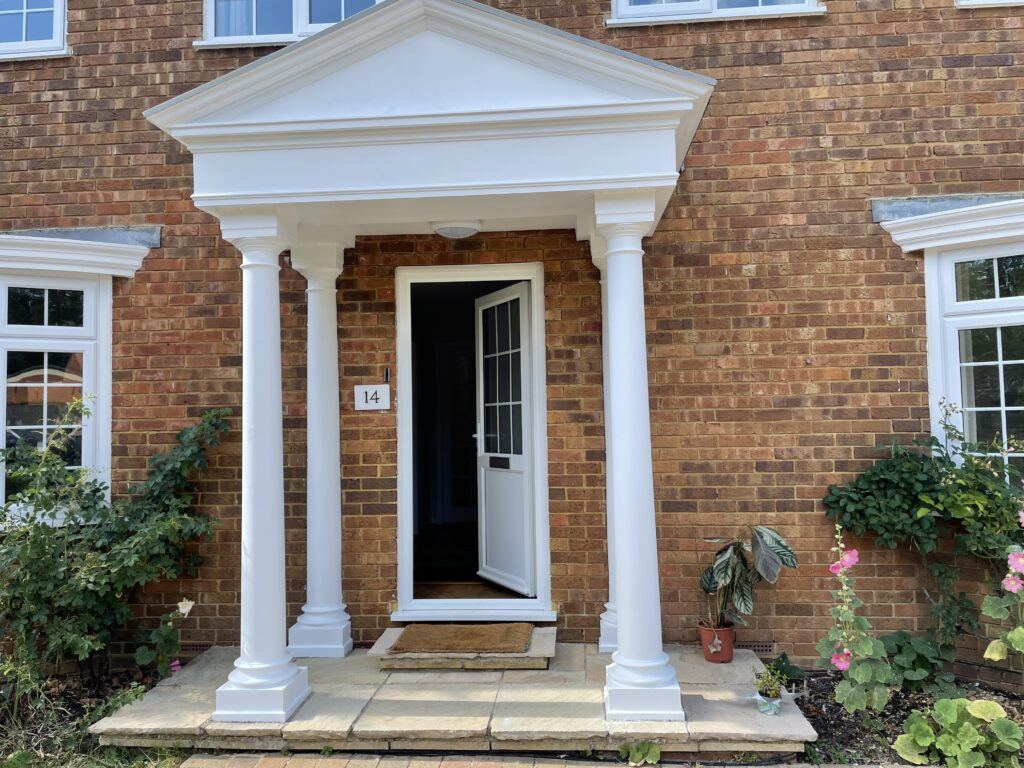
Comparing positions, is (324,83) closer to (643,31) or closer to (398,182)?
(398,182)

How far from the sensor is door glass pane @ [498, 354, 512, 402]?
5210mm

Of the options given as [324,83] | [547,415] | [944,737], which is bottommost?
[944,737]

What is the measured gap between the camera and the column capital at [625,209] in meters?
3.50

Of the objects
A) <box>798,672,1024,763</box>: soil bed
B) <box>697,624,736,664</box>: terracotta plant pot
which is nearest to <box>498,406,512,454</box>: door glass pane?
<box>697,624,736,664</box>: terracotta plant pot

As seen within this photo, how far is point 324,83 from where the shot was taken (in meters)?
3.61

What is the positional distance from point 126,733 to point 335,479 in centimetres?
177

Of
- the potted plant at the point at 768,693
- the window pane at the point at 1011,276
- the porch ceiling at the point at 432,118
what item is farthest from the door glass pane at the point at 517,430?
the window pane at the point at 1011,276

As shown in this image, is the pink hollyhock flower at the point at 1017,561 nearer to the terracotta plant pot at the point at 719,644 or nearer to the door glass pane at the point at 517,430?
the terracotta plant pot at the point at 719,644

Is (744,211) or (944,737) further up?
(744,211)

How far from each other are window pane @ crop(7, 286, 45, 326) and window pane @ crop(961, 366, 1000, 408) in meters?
6.16

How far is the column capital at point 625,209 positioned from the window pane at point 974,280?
2338mm

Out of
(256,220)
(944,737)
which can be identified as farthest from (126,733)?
(944,737)

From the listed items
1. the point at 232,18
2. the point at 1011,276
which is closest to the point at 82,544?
the point at 232,18

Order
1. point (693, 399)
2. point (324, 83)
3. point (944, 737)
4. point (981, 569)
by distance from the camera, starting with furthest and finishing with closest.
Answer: point (693, 399) → point (981, 569) → point (324, 83) → point (944, 737)
